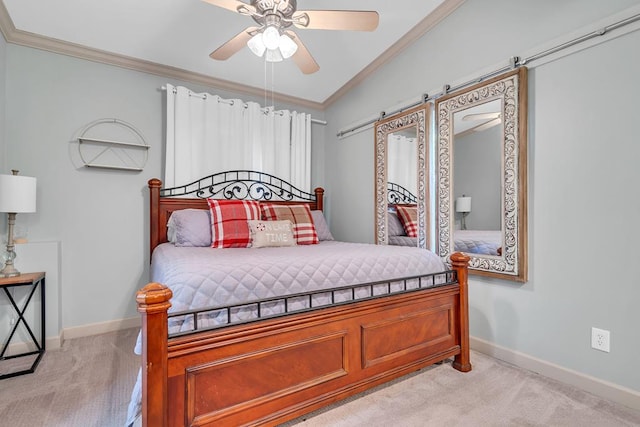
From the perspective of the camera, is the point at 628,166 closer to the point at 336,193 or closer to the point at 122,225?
the point at 336,193

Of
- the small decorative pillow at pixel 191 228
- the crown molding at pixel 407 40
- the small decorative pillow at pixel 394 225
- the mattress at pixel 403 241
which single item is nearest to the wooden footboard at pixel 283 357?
the mattress at pixel 403 241

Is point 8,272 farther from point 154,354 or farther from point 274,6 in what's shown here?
point 274,6

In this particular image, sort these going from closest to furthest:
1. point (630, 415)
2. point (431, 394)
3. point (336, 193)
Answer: point (630, 415) → point (431, 394) → point (336, 193)

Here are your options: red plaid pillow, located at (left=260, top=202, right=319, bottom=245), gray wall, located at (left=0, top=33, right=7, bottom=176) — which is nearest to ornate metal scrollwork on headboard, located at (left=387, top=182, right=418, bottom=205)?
red plaid pillow, located at (left=260, top=202, right=319, bottom=245)

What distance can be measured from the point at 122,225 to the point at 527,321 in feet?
11.1

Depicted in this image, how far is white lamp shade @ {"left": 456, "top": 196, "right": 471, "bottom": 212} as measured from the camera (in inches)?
94.1

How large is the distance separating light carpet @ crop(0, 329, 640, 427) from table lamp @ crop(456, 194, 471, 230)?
106 cm

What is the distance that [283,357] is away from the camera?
1.37m

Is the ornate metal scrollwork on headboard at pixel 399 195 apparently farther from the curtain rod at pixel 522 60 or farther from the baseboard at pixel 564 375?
the baseboard at pixel 564 375

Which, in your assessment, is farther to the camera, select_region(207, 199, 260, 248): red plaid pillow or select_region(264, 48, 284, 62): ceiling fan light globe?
select_region(207, 199, 260, 248): red plaid pillow

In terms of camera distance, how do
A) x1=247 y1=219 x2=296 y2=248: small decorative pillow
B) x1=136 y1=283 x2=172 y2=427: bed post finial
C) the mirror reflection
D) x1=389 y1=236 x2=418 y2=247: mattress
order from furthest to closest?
x1=389 y1=236 x2=418 y2=247: mattress, x1=247 y1=219 x2=296 y2=248: small decorative pillow, the mirror reflection, x1=136 y1=283 x2=172 y2=427: bed post finial

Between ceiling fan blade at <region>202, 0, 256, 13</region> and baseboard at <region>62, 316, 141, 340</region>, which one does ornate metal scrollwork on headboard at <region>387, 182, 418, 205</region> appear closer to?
ceiling fan blade at <region>202, 0, 256, 13</region>

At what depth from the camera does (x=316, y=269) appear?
1.59 metres

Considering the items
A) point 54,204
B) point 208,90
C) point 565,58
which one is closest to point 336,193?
point 208,90
